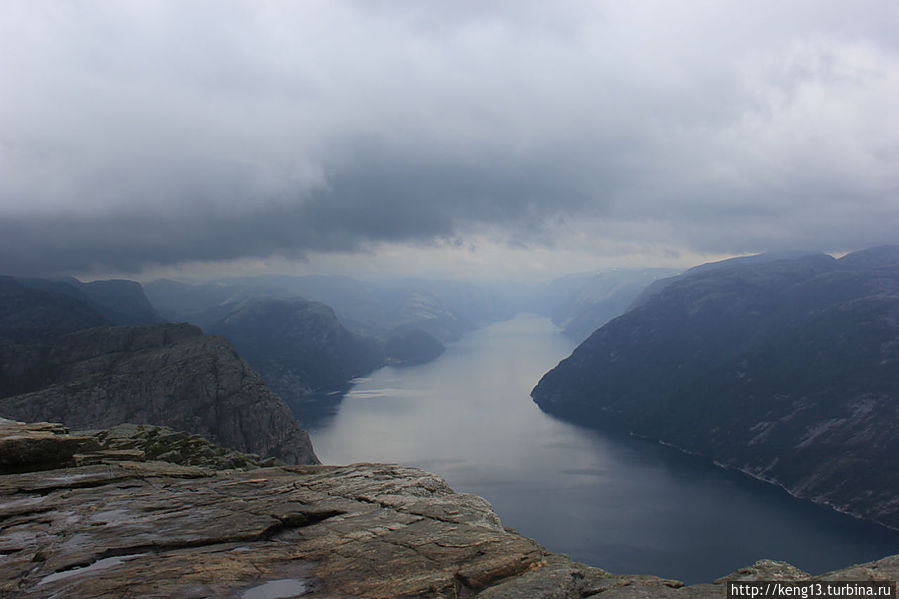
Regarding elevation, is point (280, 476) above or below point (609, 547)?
above

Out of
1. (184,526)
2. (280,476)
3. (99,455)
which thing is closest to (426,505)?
(184,526)

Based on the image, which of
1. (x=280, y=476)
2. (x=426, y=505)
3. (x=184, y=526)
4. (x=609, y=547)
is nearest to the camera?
(x=184, y=526)

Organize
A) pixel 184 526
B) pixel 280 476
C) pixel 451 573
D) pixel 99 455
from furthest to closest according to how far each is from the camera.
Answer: pixel 99 455 → pixel 280 476 → pixel 184 526 → pixel 451 573

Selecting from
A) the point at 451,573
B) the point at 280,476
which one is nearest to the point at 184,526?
the point at 280,476

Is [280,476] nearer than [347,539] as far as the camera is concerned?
No

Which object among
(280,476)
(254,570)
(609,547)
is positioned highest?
(254,570)

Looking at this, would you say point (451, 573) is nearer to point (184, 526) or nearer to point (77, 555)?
point (184, 526)
